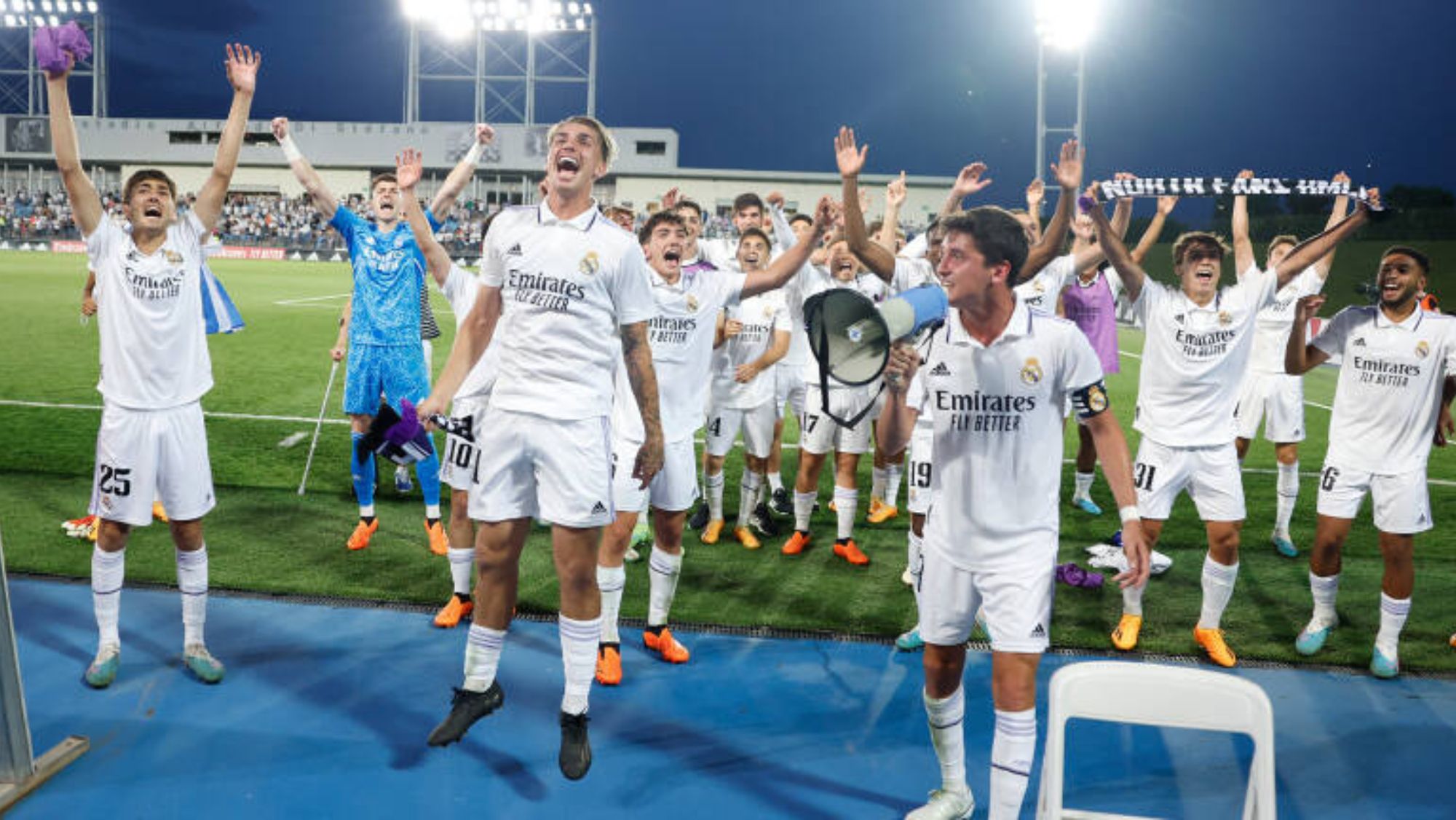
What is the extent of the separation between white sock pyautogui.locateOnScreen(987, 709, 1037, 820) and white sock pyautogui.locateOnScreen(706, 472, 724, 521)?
182 inches

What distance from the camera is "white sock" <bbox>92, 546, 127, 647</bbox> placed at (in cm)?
506

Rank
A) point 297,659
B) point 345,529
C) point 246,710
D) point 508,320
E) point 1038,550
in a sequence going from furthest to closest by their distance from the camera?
point 345,529 < point 297,659 < point 246,710 < point 508,320 < point 1038,550

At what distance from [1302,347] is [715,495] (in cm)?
415

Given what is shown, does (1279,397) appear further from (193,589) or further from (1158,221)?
(193,589)

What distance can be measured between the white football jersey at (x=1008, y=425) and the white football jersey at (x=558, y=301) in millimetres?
1277

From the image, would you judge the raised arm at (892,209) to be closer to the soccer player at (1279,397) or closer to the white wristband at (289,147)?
the soccer player at (1279,397)

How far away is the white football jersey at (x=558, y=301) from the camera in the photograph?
13.2 feet

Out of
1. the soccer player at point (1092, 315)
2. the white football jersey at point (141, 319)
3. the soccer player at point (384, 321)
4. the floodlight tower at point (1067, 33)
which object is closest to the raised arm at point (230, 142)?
the white football jersey at point (141, 319)

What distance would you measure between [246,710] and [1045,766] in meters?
3.60

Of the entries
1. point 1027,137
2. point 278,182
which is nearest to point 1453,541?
point 278,182

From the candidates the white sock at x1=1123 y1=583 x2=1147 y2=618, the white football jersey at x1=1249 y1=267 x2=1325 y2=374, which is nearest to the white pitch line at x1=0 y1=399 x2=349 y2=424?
the white sock at x1=1123 y1=583 x2=1147 y2=618

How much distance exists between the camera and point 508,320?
414 centimetres

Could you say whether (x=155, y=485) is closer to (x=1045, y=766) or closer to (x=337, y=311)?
(x=1045, y=766)

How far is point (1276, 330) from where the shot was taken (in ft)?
31.3
